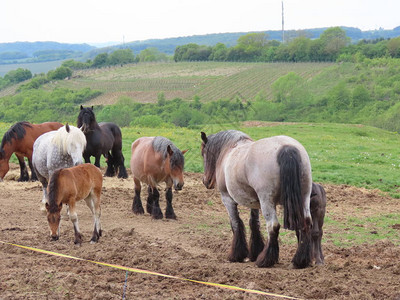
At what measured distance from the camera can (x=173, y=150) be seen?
9.54m

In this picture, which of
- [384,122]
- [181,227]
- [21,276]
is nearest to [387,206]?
[181,227]

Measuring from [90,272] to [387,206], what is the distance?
8.17 meters

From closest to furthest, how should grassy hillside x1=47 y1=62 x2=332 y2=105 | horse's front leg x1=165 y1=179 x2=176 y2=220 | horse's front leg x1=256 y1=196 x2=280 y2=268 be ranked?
horse's front leg x1=256 y1=196 x2=280 y2=268, horse's front leg x1=165 y1=179 x2=176 y2=220, grassy hillside x1=47 y1=62 x2=332 y2=105

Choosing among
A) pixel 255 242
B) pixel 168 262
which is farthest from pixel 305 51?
pixel 168 262

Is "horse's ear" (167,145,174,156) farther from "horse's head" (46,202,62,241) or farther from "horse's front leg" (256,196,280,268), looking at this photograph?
"horse's front leg" (256,196,280,268)

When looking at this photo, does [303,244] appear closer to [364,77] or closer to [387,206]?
[387,206]

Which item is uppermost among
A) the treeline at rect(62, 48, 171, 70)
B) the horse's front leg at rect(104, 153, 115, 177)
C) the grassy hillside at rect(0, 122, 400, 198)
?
the treeline at rect(62, 48, 171, 70)

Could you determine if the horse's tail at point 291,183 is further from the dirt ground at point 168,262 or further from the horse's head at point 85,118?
the horse's head at point 85,118

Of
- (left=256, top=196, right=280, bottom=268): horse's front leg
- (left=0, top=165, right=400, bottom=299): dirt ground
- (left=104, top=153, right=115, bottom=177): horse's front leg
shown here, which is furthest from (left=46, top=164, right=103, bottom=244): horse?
(left=104, top=153, right=115, bottom=177): horse's front leg

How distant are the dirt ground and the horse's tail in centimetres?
70

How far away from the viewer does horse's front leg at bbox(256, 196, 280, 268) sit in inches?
230

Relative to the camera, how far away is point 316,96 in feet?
195

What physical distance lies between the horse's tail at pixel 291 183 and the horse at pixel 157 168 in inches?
159

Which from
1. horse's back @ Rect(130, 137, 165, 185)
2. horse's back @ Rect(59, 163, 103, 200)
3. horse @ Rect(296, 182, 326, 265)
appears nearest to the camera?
horse @ Rect(296, 182, 326, 265)
